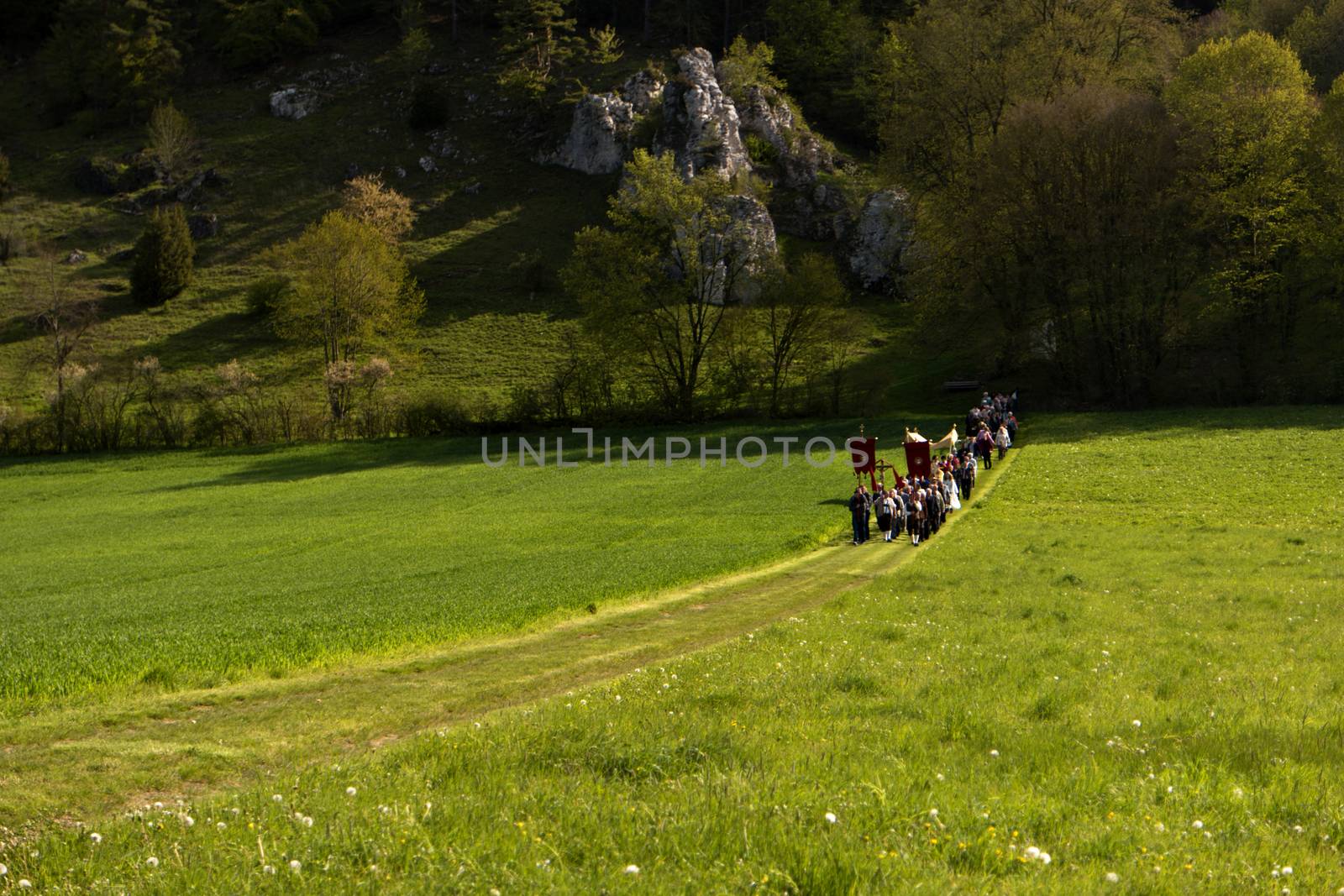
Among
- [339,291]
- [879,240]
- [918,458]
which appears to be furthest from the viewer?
[879,240]

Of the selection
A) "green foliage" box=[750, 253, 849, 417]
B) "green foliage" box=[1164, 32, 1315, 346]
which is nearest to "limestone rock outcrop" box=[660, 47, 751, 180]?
"green foliage" box=[750, 253, 849, 417]

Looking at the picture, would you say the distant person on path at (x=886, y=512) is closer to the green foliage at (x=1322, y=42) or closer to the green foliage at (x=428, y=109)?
the green foliage at (x=1322, y=42)

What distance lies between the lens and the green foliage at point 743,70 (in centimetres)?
10562

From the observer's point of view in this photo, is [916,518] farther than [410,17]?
No

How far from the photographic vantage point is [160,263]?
85312mm

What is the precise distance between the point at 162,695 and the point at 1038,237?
60.2 metres

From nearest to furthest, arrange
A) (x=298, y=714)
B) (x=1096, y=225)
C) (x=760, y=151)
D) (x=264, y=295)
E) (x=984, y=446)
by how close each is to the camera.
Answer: (x=298, y=714) < (x=984, y=446) < (x=1096, y=225) < (x=264, y=295) < (x=760, y=151)

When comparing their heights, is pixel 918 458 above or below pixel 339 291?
below

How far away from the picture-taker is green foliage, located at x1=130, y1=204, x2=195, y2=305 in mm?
85125

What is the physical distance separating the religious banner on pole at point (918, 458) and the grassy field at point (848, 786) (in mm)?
16816

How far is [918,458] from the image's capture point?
3294cm

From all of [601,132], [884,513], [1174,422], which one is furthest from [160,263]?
[1174,422]

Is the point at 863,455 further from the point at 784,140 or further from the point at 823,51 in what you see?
the point at 823,51

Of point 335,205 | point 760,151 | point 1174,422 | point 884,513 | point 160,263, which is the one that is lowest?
point 884,513
